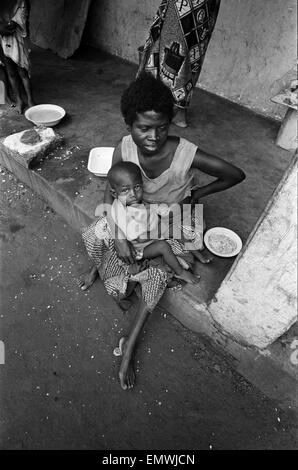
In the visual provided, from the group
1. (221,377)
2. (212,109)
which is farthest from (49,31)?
(221,377)

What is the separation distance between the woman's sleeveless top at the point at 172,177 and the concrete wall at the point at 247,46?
Result: 2.41 m

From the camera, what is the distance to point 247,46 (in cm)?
367

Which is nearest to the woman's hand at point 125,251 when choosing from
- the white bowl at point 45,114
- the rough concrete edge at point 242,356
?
the rough concrete edge at point 242,356

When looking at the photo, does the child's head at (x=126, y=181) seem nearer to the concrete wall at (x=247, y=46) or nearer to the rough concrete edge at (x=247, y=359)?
the rough concrete edge at (x=247, y=359)

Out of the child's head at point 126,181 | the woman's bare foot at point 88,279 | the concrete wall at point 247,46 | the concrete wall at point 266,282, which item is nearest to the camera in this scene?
the concrete wall at point 266,282

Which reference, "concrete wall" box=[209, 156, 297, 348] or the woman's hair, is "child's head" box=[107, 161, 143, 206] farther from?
"concrete wall" box=[209, 156, 297, 348]

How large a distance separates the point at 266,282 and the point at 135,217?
784 millimetres

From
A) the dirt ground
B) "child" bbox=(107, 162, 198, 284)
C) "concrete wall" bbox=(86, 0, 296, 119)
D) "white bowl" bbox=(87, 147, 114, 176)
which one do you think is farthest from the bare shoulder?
"concrete wall" bbox=(86, 0, 296, 119)

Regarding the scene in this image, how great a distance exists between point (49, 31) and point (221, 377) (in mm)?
5574

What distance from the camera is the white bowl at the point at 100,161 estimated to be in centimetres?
270

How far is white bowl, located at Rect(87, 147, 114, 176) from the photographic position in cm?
270

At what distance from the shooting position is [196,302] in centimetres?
198

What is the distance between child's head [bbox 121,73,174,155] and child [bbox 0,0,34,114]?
2.35 meters

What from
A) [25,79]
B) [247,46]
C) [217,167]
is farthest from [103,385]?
[247,46]
